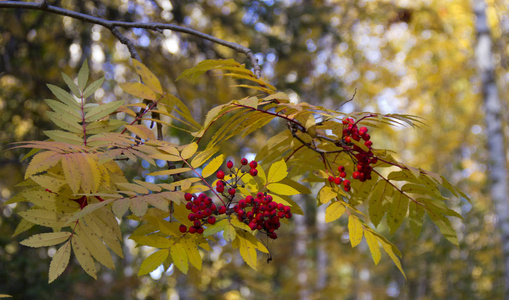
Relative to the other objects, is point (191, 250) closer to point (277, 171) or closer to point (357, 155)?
point (277, 171)

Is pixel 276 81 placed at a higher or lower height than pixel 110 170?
higher

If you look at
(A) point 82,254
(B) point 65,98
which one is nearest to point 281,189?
(A) point 82,254

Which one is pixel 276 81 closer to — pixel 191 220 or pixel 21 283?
pixel 21 283

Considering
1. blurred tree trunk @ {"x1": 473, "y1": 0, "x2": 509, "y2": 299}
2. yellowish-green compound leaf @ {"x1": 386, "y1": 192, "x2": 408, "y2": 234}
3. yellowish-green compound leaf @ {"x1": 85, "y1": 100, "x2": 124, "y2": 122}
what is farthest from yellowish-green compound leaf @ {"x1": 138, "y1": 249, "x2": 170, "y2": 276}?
blurred tree trunk @ {"x1": 473, "y1": 0, "x2": 509, "y2": 299}

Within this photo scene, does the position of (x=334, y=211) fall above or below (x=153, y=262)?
above

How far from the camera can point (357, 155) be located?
1.25 metres

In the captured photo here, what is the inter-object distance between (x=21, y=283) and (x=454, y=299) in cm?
991

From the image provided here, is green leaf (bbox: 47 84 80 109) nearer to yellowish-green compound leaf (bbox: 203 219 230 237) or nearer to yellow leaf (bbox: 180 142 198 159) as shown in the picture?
yellow leaf (bbox: 180 142 198 159)

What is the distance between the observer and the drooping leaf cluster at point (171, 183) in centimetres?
104

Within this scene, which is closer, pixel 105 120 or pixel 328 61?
pixel 105 120

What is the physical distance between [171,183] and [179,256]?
20cm

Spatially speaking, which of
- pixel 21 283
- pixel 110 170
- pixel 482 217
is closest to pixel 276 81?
pixel 21 283

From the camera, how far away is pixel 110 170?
117cm

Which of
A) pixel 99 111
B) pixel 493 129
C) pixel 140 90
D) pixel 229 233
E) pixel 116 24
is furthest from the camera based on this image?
pixel 493 129
